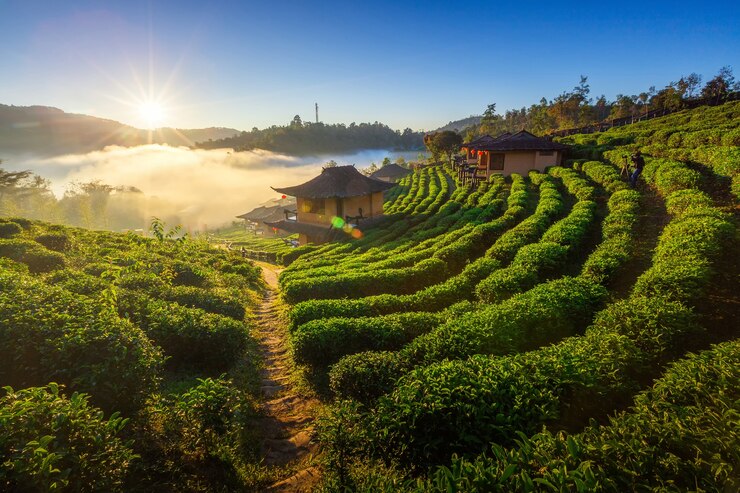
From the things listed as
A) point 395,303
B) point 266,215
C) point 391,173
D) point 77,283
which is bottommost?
point 266,215

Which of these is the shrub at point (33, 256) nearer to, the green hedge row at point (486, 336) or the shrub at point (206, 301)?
the shrub at point (206, 301)

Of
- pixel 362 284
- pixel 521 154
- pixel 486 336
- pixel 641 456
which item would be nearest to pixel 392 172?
pixel 521 154

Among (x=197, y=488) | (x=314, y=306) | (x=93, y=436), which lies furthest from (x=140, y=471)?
(x=314, y=306)

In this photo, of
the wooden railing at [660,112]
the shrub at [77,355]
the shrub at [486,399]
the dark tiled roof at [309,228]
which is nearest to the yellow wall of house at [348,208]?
the dark tiled roof at [309,228]

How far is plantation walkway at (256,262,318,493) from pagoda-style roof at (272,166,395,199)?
21.9 m

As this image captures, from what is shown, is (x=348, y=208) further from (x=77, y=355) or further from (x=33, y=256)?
(x=77, y=355)

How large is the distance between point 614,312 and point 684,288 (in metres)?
1.96

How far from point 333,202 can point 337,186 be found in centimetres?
166

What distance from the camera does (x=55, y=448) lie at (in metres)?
4.27

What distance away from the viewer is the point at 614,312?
22.9ft

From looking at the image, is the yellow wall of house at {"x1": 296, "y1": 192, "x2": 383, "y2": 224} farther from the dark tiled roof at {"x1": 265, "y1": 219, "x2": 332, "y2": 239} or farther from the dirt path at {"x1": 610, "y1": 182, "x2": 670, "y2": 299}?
the dirt path at {"x1": 610, "y1": 182, "x2": 670, "y2": 299}

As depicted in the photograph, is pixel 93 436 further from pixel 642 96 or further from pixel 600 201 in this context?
pixel 642 96

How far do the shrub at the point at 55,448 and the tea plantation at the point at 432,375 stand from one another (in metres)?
0.02

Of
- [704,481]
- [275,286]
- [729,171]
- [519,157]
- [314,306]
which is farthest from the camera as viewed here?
[519,157]
